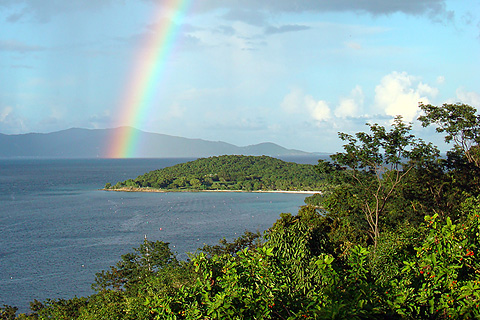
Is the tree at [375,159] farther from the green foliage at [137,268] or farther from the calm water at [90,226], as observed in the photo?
the calm water at [90,226]

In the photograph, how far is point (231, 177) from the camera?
130250 mm

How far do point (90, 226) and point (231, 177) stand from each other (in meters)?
72.0

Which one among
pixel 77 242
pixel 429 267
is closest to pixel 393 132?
pixel 429 267

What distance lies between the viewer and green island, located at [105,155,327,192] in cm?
11775

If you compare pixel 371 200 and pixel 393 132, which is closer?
pixel 393 132

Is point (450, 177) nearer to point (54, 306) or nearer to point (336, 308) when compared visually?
point (54, 306)

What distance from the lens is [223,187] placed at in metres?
119

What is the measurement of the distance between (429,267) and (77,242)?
164 ft

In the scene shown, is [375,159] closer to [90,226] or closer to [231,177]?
[90,226]

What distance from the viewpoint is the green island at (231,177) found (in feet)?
386

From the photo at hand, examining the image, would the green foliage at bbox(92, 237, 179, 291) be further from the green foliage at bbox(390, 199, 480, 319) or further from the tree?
the green foliage at bbox(390, 199, 480, 319)

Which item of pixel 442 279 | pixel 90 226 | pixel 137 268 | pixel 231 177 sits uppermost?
pixel 442 279

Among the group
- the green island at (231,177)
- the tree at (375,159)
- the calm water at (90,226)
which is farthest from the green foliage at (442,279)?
the green island at (231,177)

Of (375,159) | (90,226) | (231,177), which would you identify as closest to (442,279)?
(375,159)
